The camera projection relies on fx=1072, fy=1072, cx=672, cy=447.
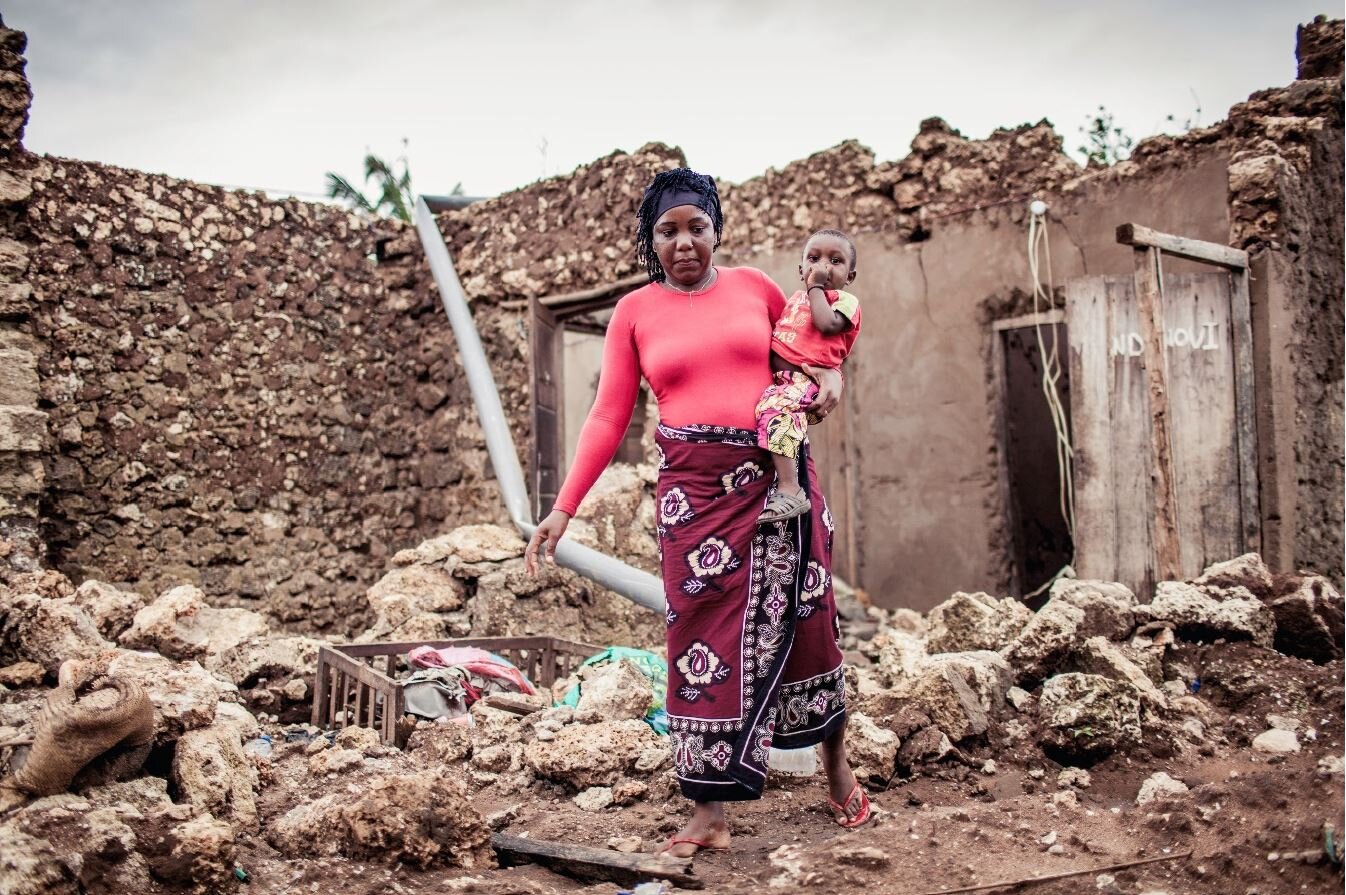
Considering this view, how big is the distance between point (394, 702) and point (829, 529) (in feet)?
5.92

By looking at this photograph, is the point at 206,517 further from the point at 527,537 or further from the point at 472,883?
the point at 472,883

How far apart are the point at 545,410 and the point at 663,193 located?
4.29 meters

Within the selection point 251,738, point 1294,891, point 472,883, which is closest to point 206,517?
point 251,738

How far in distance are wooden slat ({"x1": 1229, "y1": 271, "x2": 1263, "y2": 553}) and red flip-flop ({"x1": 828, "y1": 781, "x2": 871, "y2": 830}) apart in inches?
122

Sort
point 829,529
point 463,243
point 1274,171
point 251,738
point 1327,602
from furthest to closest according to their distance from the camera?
point 463,243 → point 1274,171 → point 1327,602 → point 251,738 → point 829,529

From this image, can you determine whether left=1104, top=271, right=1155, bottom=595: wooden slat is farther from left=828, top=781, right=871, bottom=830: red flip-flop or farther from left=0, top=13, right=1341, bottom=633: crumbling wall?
left=828, top=781, right=871, bottom=830: red flip-flop

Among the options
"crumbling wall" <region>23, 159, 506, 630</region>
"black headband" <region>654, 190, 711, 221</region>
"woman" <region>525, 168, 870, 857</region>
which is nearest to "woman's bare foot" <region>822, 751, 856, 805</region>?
"woman" <region>525, 168, 870, 857</region>

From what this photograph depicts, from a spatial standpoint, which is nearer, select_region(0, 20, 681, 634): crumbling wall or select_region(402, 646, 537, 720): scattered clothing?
select_region(402, 646, 537, 720): scattered clothing

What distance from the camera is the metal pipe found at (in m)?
5.69

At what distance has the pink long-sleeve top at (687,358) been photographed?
286 cm

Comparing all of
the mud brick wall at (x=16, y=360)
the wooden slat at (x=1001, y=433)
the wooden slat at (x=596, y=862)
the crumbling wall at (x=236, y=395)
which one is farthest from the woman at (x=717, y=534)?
the crumbling wall at (x=236, y=395)

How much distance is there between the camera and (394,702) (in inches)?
152

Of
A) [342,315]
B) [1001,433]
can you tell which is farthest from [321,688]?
[1001,433]

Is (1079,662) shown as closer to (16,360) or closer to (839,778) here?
(839,778)
